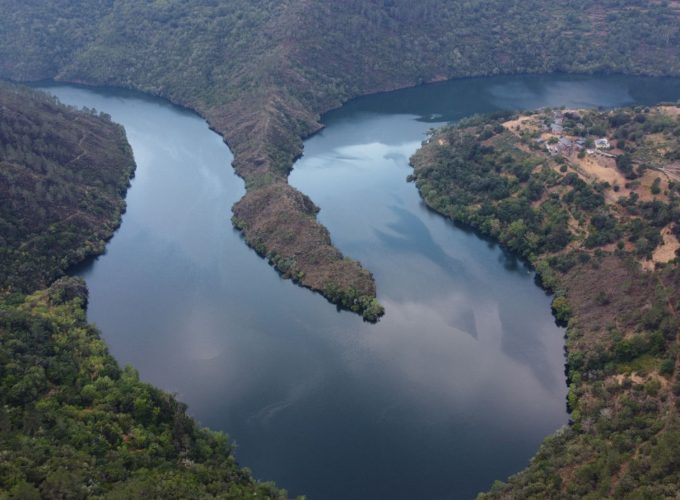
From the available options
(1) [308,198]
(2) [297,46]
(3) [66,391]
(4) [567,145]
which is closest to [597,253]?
(4) [567,145]

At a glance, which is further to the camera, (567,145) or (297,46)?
(297,46)

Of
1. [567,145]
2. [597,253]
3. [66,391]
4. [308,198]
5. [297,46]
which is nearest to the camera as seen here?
[66,391]

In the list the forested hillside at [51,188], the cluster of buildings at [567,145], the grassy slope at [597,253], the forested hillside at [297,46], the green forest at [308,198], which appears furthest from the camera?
the forested hillside at [297,46]

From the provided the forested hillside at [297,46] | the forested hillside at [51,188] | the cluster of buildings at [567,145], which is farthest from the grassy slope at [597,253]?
the forested hillside at [51,188]

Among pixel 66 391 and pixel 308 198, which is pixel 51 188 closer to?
pixel 308 198

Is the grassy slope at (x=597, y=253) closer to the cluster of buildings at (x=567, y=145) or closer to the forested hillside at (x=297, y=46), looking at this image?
the cluster of buildings at (x=567, y=145)

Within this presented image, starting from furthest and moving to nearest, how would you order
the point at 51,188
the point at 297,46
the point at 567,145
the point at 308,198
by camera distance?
the point at 297,46
the point at 567,145
the point at 308,198
the point at 51,188
